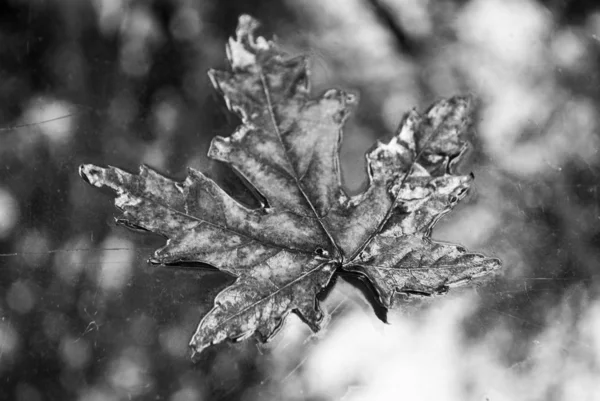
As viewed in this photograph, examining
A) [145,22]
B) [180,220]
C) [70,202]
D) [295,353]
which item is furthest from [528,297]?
[145,22]

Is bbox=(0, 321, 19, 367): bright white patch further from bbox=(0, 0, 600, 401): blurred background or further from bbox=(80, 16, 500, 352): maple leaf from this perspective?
bbox=(80, 16, 500, 352): maple leaf

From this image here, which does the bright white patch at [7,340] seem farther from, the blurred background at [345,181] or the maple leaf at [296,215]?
the maple leaf at [296,215]

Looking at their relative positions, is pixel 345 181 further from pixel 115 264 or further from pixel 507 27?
pixel 507 27

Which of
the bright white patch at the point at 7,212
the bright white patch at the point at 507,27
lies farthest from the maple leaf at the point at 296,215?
the bright white patch at the point at 507,27

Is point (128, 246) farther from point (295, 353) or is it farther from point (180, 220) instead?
point (295, 353)

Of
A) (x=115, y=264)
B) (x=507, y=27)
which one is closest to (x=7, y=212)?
(x=115, y=264)

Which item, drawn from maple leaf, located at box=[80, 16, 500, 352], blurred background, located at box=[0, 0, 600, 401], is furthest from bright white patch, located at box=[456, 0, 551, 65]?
maple leaf, located at box=[80, 16, 500, 352]
